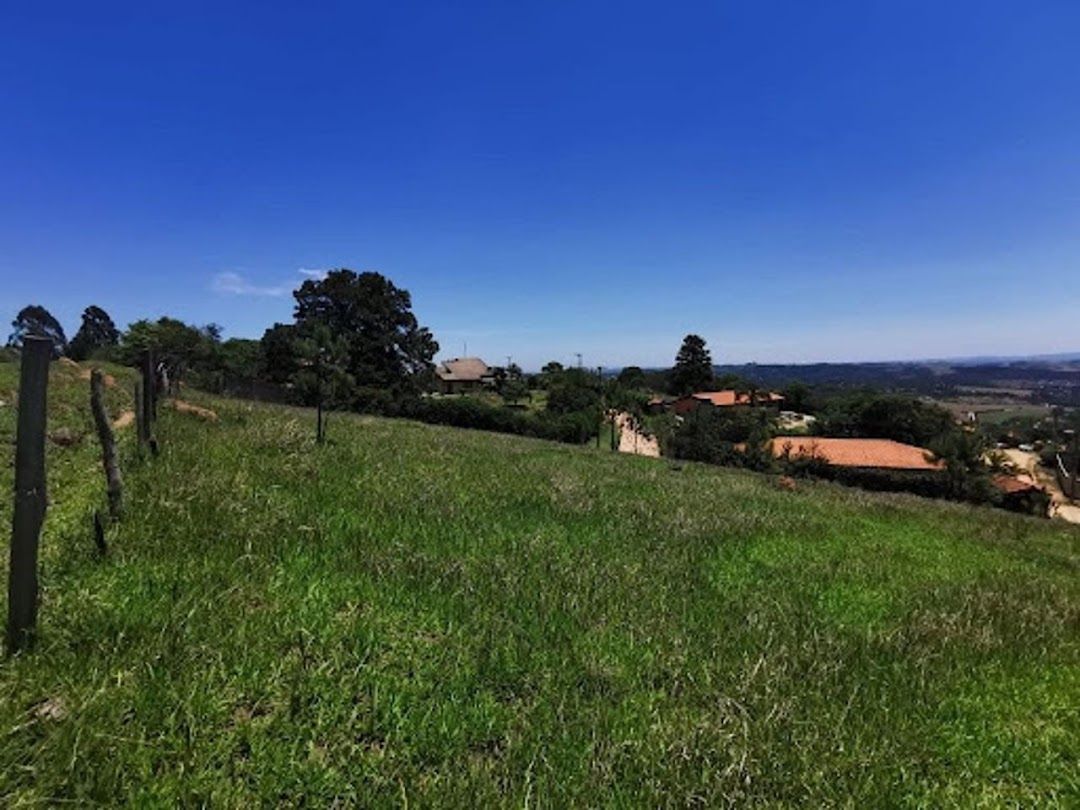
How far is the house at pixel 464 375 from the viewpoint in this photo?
115625 millimetres

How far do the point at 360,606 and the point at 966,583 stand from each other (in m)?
10.1

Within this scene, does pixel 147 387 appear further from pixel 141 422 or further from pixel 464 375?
pixel 464 375

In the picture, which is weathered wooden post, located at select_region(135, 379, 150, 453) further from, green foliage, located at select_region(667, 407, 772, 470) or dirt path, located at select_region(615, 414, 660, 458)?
dirt path, located at select_region(615, 414, 660, 458)

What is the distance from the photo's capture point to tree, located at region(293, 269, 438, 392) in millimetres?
71062

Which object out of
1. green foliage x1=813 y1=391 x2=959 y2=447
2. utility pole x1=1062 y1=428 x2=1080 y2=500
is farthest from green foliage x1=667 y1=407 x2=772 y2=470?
utility pole x1=1062 y1=428 x2=1080 y2=500

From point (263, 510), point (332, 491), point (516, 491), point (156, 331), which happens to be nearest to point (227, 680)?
point (263, 510)

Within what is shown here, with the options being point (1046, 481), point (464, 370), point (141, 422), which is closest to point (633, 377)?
point (464, 370)

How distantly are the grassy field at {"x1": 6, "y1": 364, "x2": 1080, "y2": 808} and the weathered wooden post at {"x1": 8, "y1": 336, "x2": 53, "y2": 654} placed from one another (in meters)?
0.27

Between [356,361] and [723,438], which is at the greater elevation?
[356,361]

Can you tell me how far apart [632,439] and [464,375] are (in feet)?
179

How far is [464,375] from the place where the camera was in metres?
123

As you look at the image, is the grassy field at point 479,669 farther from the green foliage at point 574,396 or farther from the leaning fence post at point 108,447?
the green foliage at point 574,396

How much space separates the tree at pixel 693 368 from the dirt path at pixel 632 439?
34.6 meters

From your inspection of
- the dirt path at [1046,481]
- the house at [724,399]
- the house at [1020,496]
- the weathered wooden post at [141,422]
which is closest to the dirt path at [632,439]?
the house at [724,399]
